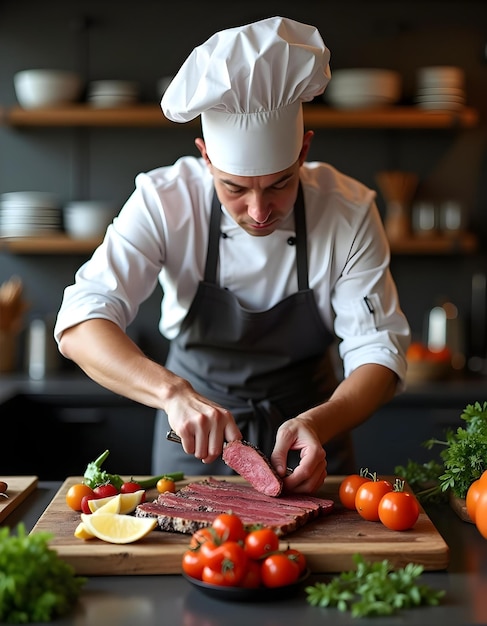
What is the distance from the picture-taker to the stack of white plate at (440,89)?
4.21m

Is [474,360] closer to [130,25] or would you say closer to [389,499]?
[130,25]

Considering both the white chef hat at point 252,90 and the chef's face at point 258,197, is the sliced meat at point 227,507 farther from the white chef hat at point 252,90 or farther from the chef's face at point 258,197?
the white chef hat at point 252,90

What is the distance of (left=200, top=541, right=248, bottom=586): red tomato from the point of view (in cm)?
148

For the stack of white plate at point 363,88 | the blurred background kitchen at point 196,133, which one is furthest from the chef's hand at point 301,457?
the stack of white plate at point 363,88

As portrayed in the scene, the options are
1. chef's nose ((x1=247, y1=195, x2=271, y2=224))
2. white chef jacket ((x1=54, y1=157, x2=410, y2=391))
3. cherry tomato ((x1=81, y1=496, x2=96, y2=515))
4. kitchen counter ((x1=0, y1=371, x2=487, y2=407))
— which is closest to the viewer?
cherry tomato ((x1=81, y1=496, x2=96, y2=515))

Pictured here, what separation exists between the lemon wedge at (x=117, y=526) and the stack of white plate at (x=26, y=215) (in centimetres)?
261

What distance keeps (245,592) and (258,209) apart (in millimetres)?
927

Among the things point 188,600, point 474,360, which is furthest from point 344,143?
point 188,600

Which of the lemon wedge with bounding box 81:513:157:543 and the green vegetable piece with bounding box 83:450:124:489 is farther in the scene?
the green vegetable piece with bounding box 83:450:124:489

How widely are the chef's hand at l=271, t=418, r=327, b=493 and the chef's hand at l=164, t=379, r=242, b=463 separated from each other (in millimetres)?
124

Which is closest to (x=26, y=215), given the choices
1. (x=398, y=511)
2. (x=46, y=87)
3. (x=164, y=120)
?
(x=46, y=87)

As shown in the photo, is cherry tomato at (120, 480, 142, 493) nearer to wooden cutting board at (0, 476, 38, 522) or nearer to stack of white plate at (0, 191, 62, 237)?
wooden cutting board at (0, 476, 38, 522)

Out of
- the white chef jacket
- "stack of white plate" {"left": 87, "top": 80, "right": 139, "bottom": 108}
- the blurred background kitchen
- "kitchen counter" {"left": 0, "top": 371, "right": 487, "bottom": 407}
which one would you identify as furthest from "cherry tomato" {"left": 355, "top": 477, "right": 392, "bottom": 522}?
"stack of white plate" {"left": 87, "top": 80, "right": 139, "bottom": 108}

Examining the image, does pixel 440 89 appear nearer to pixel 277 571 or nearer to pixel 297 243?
pixel 297 243
